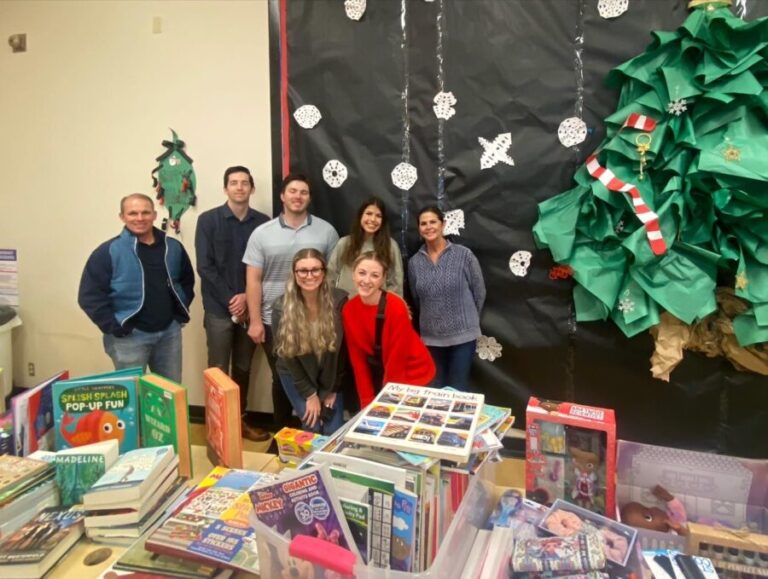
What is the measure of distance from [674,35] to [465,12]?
898 millimetres

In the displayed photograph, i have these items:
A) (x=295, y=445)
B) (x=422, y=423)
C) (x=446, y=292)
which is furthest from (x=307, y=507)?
(x=446, y=292)

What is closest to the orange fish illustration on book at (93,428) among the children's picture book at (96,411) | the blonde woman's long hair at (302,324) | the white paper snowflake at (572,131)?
the children's picture book at (96,411)

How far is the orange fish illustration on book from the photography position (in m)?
1.33

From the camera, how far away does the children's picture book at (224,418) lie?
130cm

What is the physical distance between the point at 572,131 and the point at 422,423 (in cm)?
181

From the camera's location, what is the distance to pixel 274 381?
105 inches

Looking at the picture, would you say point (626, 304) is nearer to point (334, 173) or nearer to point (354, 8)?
point (334, 173)

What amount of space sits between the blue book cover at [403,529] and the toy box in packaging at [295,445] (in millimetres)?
491

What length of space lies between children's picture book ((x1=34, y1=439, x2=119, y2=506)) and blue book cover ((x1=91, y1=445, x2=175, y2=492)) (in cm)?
3

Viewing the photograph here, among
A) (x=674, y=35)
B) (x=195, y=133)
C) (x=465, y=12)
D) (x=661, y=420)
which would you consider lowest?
(x=661, y=420)

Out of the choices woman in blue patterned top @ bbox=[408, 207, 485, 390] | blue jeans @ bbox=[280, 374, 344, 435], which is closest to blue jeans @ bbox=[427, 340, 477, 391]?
woman in blue patterned top @ bbox=[408, 207, 485, 390]

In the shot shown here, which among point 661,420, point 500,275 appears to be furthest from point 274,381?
point 661,420

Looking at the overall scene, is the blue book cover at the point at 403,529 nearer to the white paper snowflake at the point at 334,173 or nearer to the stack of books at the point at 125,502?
the stack of books at the point at 125,502

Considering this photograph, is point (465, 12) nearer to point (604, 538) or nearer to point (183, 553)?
point (604, 538)
